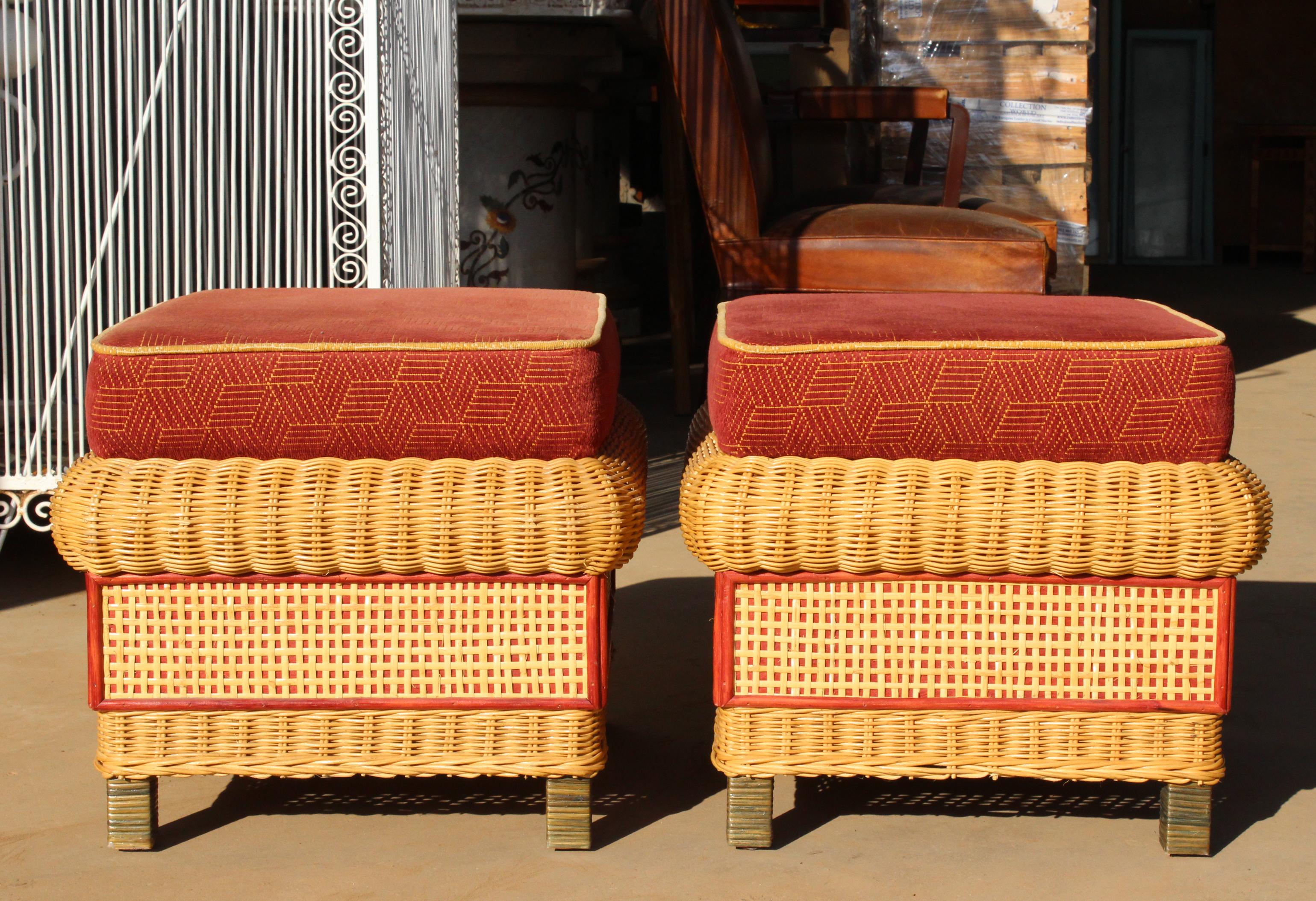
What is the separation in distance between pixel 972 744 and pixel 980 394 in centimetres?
42

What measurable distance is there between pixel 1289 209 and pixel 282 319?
32.9ft

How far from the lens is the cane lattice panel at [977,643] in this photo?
5.66 feet

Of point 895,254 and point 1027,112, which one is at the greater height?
point 1027,112

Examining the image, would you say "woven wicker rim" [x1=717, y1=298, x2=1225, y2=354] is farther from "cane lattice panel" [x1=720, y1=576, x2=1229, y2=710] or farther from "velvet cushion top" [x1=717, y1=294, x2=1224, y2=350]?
"cane lattice panel" [x1=720, y1=576, x2=1229, y2=710]

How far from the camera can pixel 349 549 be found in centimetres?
170

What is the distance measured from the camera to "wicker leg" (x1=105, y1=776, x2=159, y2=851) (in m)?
1.78

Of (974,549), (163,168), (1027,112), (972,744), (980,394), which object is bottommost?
(972,744)

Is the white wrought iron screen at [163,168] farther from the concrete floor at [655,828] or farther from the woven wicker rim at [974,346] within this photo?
the woven wicker rim at [974,346]

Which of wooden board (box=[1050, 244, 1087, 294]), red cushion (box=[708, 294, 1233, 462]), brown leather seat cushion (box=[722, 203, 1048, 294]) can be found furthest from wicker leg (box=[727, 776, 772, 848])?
wooden board (box=[1050, 244, 1087, 294])

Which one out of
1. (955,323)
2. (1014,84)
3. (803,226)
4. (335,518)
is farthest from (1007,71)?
(335,518)

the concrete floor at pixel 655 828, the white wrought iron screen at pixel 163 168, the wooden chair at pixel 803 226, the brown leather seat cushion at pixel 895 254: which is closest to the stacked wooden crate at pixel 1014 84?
the wooden chair at pixel 803 226

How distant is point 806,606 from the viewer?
1738 mm

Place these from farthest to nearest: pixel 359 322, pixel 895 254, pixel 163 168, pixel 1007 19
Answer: pixel 1007 19, pixel 895 254, pixel 163 168, pixel 359 322

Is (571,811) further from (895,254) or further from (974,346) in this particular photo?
(895,254)
